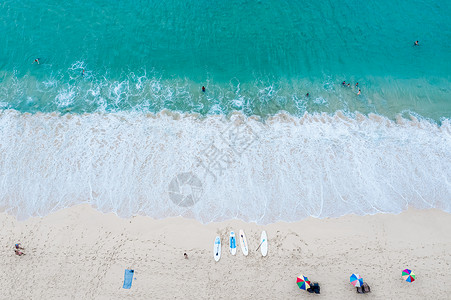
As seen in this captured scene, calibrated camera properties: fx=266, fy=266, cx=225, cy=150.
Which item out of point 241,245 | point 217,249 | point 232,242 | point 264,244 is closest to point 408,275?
point 264,244

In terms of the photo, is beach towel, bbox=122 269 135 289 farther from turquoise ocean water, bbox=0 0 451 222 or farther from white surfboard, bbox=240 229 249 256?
white surfboard, bbox=240 229 249 256

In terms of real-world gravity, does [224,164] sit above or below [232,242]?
above

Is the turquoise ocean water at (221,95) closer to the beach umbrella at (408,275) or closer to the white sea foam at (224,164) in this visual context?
the white sea foam at (224,164)

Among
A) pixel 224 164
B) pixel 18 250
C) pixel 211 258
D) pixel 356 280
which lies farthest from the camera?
pixel 224 164

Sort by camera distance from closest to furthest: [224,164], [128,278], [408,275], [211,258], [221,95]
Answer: [408,275] → [128,278] → [211,258] → [224,164] → [221,95]

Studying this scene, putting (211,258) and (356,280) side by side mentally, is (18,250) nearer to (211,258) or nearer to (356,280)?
(211,258)

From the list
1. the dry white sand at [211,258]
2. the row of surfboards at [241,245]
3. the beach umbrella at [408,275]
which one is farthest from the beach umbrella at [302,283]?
the beach umbrella at [408,275]

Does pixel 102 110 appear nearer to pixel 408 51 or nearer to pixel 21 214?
pixel 21 214

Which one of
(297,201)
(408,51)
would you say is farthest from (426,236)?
(408,51)
